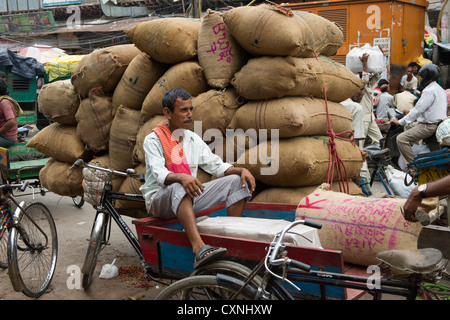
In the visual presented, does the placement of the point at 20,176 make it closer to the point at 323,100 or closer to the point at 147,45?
the point at 147,45

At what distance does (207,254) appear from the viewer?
2.53 m

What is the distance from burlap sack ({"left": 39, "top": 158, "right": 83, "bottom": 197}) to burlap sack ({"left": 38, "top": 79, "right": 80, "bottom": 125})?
0.51 metres

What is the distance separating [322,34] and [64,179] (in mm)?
2911

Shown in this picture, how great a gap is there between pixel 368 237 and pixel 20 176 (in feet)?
18.6

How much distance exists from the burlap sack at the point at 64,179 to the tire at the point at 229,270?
2.51m

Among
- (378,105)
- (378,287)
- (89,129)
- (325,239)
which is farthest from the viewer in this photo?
(378,105)

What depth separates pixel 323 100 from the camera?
3973mm

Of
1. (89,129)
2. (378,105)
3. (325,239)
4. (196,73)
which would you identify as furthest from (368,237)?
(378,105)

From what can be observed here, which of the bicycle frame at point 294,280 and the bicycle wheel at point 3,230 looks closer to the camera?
the bicycle frame at point 294,280

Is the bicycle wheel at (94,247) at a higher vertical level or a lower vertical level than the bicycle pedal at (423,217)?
lower

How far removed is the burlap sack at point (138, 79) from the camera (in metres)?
4.32

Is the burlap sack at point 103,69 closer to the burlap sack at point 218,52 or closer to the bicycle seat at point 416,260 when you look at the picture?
the burlap sack at point 218,52

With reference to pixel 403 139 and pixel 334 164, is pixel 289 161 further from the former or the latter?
pixel 403 139

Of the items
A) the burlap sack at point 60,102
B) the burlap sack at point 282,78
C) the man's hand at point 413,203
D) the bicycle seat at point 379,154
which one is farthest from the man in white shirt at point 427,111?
the man's hand at point 413,203
